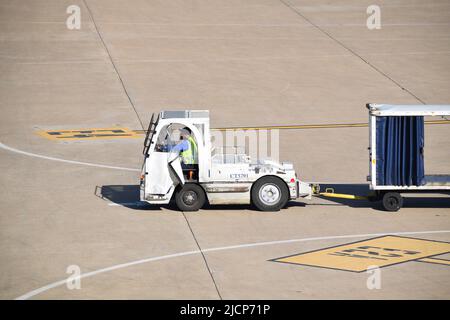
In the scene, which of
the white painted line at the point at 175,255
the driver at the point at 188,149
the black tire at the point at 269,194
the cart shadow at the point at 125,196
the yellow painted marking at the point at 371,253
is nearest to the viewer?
the white painted line at the point at 175,255

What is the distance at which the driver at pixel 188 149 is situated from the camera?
23.3m

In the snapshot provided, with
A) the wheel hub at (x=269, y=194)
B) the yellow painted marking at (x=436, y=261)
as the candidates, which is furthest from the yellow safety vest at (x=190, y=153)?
the yellow painted marking at (x=436, y=261)

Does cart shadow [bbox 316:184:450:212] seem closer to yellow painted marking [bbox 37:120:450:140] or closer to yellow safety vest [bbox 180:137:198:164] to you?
yellow safety vest [bbox 180:137:198:164]

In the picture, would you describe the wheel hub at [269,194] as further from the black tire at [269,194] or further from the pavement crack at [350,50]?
the pavement crack at [350,50]

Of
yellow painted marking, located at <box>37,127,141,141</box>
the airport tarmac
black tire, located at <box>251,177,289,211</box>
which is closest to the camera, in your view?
the airport tarmac

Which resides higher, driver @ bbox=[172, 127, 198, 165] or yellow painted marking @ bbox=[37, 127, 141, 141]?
yellow painted marking @ bbox=[37, 127, 141, 141]

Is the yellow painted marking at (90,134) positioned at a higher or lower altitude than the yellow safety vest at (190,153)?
higher

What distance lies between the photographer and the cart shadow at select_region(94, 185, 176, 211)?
78.4 ft

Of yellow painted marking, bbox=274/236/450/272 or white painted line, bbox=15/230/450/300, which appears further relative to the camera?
yellow painted marking, bbox=274/236/450/272

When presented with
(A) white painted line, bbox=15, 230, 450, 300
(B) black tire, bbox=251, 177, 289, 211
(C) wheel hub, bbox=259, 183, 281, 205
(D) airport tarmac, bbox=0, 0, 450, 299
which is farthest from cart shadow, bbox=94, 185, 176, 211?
(A) white painted line, bbox=15, 230, 450, 300

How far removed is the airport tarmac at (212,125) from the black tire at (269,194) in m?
0.41

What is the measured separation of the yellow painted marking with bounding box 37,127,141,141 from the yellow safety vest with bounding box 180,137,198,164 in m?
7.60
